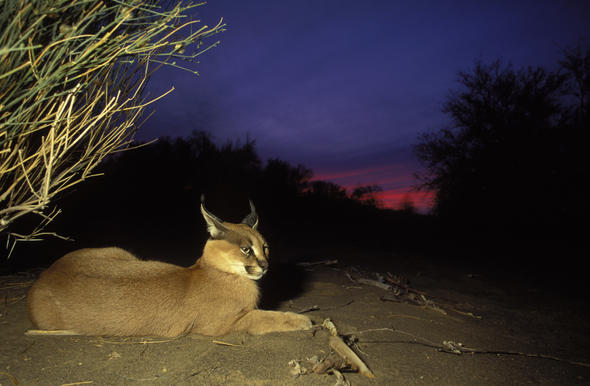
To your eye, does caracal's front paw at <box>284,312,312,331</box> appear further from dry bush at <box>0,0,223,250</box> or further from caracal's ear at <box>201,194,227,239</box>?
dry bush at <box>0,0,223,250</box>

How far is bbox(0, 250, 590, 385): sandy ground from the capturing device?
260cm

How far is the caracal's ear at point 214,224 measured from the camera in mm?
3564

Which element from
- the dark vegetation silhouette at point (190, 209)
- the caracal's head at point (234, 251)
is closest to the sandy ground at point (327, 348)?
the caracal's head at point (234, 251)

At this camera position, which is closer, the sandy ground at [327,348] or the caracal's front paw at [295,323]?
the sandy ground at [327,348]

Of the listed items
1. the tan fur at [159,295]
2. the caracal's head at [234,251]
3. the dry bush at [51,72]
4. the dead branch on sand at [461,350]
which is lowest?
the dead branch on sand at [461,350]

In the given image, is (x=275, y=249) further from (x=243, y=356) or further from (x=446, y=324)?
(x=243, y=356)

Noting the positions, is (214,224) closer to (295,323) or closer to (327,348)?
(295,323)

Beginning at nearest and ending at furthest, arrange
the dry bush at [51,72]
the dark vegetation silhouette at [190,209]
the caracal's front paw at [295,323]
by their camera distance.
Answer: the dry bush at [51,72], the caracal's front paw at [295,323], the dark vegetation silhouette at [190,209]

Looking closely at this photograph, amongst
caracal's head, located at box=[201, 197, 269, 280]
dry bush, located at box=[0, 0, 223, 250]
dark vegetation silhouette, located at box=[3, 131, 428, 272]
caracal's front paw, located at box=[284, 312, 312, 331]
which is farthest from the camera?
dark vegetation silhouette, located at box=[3, 131, 428, 272]

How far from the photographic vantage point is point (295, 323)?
11.5 feet

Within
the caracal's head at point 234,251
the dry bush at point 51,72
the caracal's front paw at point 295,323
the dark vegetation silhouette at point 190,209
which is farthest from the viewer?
the dark vegetation silhouette at point 190,209

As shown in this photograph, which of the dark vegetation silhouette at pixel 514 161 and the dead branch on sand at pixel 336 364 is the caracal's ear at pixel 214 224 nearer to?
the dead branch on sand at pixel 336 364

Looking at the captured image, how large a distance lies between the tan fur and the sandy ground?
0.43 ft

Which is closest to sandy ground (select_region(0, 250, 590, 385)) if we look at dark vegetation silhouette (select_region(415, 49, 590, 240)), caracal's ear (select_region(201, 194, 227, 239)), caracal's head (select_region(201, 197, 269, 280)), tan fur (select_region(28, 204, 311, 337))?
tan fur (select_region(28, 204, 311, 337))
